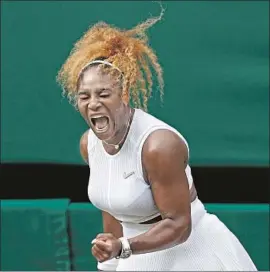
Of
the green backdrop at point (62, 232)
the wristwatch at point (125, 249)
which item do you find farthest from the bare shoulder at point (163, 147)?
the green backdrop at point (62, 232)

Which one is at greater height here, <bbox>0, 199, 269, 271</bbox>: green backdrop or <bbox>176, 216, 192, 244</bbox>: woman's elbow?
<bbox>176, 216, 192, 244</bbox>: woman's elbow

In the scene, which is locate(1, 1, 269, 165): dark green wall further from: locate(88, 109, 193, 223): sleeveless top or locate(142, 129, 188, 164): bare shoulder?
locate(142, 129, 188, 164): bare shoulder

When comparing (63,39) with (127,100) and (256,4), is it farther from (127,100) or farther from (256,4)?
(127,100)

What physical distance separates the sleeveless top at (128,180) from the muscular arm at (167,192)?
43mm

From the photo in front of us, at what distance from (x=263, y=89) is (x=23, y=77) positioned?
3.47 ft

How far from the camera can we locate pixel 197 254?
7.00ft

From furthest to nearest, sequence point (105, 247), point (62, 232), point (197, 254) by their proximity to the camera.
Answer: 1. point (62, 232)
2. point (197, 254)
3. point (105, 247)

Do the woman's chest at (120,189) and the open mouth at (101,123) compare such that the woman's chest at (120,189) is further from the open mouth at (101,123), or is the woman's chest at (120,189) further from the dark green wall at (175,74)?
the dark green wall at (175,74)

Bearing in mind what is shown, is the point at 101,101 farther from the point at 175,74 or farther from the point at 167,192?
the point at 175,74

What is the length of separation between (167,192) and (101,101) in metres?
0.29

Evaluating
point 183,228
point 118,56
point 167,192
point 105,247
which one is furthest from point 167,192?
point 118,56

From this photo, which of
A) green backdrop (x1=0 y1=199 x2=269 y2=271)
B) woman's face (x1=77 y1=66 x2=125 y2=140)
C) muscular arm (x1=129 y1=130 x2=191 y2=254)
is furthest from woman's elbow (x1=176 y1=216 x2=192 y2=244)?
green backdrop (x1=0 y1=199 x2=269 y2=271)

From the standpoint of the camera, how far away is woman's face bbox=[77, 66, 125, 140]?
77.1 inches

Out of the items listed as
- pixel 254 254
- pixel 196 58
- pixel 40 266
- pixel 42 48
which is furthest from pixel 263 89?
pixel 40 266
